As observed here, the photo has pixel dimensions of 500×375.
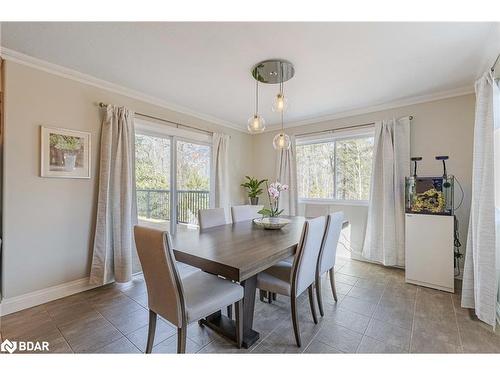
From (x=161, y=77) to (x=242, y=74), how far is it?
3.03 feet

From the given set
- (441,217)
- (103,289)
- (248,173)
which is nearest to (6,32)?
(103,289)

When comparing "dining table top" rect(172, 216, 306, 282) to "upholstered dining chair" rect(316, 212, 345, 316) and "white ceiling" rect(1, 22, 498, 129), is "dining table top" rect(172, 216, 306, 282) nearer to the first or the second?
"upholstered dining chair" rect(316, 212, 345, 316)

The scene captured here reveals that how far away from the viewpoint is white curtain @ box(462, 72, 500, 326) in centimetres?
191

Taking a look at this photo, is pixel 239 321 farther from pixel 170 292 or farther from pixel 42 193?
pixel 42 193

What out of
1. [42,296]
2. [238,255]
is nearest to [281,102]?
[238,255]

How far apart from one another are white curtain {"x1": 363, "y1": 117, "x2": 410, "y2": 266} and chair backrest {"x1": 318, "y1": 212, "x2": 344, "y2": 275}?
4.51ft

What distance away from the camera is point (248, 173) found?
16.0ft

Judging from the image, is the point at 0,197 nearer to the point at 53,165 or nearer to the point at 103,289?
the point at 53,165

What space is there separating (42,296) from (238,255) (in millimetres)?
2285

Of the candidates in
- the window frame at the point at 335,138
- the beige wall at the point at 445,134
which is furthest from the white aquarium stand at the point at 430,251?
the window frame at the point at 335,138

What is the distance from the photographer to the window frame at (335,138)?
3.59 metres

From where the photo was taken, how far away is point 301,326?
6.34 ft
